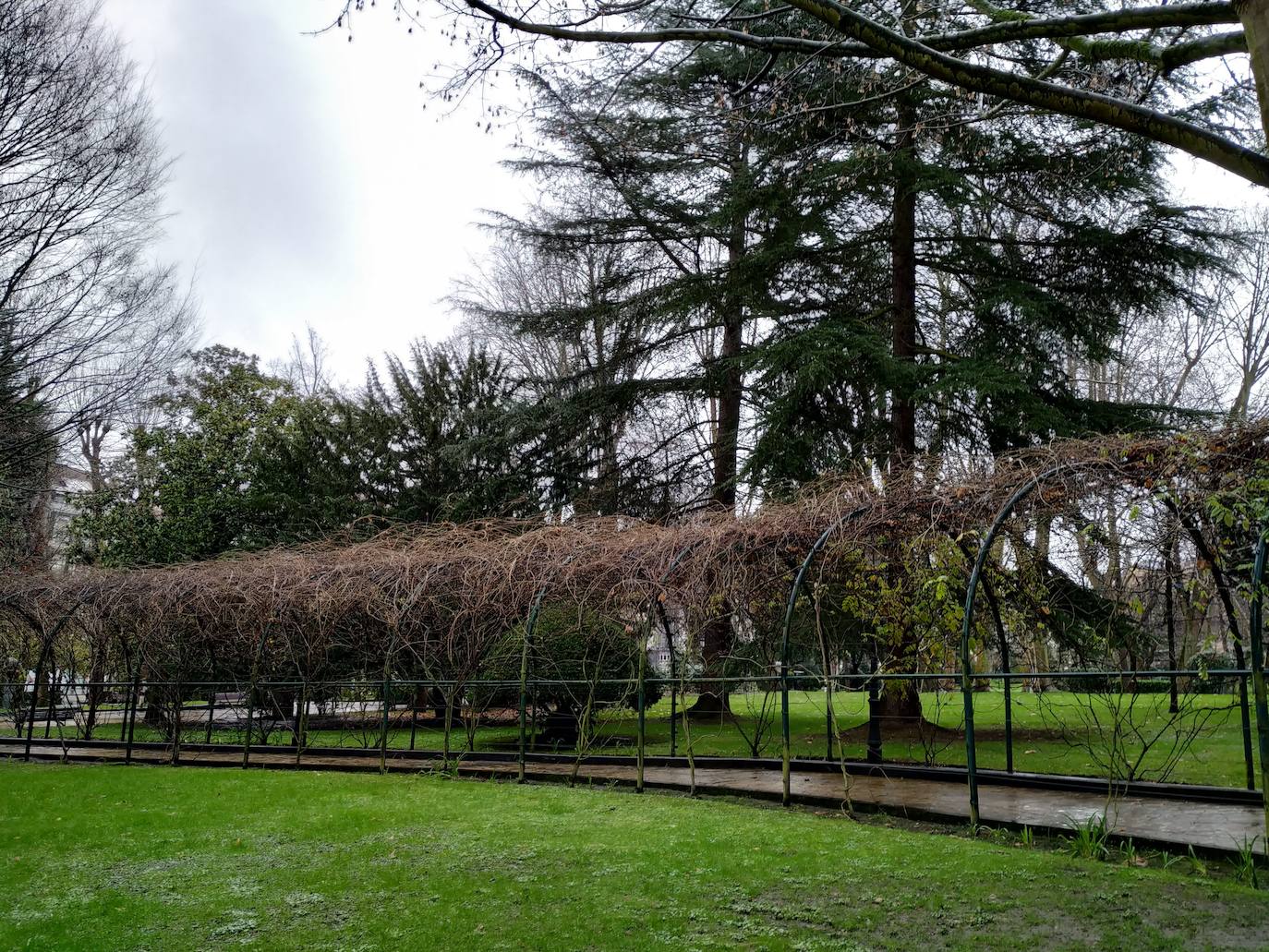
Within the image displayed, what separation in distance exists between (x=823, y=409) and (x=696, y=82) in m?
6.58

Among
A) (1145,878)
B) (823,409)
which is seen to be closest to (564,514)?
(823,409)

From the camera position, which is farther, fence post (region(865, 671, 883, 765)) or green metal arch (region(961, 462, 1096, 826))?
fence post (region(865, 671, 883, 765))

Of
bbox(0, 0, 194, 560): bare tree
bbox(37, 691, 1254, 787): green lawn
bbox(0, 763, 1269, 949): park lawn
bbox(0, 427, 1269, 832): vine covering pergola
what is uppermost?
bbox(0, 0, 194, 560): bare tree

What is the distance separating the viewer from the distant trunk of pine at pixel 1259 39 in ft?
13.1

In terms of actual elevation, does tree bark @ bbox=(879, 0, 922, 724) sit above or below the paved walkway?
above

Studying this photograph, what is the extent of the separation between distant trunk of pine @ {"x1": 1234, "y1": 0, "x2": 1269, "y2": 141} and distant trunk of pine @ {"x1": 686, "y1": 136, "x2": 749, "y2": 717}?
10.7m

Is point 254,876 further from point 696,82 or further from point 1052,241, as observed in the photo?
point 696,82

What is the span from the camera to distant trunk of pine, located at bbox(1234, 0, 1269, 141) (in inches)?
157

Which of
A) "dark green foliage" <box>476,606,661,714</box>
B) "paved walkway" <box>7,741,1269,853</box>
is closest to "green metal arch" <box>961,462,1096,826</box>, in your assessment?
"paved walkway" <box>7,741,1269,853</box>

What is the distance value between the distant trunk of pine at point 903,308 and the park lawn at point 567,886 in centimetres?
526

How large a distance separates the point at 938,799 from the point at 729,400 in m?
11.4

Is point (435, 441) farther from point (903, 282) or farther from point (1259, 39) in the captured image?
point (1259, 39)

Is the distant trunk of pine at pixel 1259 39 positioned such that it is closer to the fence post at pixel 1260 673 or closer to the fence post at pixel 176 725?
the fence post at pixel 1260 673

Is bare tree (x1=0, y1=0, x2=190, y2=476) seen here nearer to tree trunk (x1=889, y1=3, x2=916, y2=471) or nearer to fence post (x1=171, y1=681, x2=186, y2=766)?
fence post (x1=171, y1=681, x2=186, y2=766)
